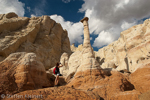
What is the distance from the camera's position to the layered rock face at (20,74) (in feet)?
22.8

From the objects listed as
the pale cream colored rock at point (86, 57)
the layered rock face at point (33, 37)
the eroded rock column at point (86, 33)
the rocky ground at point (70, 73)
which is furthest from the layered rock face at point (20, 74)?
the layered rock face at point (33, 37)

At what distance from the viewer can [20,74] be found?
314 inches

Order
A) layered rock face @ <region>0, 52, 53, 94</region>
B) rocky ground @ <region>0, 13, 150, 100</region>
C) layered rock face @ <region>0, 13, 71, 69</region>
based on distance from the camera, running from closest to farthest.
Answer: rocky ground @ <region>0, 13, 150, 100</region>, layered rock face @ <region>0, 52, 53, 94</region>, layered rock face @ <region>0, 13, 71, 69</region>

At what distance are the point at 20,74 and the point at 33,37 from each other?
20.2 meters

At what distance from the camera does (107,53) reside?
33.9m

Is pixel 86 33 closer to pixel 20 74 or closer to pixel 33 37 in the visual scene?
pixel 20 74

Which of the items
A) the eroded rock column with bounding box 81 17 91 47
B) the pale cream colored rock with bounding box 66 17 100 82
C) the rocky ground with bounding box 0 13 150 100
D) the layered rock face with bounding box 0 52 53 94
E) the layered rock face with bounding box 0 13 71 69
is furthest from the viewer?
the layered rock face with bounding box 0 13 71 69

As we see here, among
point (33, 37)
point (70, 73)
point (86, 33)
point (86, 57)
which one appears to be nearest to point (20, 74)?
point (86, 57)

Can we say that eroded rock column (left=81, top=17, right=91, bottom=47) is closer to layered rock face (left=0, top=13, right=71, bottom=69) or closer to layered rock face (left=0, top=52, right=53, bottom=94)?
layered rock face (left=0, top=52, right=53, bottom=94)

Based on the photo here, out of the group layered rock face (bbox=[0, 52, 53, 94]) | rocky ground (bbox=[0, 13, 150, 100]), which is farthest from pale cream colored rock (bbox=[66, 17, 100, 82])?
layered rock face (bbox=[0, 52, 53, 94])

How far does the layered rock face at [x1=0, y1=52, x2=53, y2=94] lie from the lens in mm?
6957

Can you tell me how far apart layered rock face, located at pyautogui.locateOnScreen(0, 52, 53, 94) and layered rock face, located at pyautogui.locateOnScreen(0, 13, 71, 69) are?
44.0 ft

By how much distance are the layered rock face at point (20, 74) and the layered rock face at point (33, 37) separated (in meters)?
13.4

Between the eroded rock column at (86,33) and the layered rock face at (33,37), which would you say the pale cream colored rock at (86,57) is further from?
the layered rock face at (33,37)
